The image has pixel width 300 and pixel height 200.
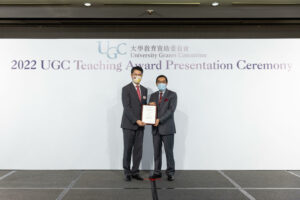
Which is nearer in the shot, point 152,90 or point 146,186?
point 146,186

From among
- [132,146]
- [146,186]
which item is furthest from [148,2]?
[146,186]

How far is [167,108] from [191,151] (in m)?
1.10

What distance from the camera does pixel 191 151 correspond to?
15.3 feet

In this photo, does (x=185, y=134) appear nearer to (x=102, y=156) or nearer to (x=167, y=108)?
(x=167, y=108)

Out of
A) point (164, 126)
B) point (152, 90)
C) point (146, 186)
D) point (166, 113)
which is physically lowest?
point (146, 186)

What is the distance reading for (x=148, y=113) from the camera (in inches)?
155

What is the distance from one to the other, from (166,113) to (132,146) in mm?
743

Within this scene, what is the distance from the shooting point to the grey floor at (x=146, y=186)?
3.23m

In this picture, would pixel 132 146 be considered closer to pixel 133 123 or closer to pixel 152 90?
pixel 133 123

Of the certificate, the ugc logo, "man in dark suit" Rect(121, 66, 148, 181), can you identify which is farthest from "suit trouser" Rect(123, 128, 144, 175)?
the ugc logo

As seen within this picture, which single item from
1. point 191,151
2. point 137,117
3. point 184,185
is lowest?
point 184,185

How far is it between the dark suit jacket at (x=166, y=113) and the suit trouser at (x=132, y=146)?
0.89ft

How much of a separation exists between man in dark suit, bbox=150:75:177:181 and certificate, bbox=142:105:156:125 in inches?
3.7

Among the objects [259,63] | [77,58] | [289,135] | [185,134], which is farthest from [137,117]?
[289,135]
